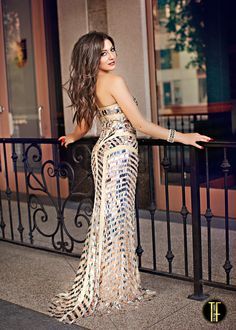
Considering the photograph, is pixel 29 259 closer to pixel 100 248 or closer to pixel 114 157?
pixel 100 248

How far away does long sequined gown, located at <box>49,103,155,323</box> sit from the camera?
3336mm

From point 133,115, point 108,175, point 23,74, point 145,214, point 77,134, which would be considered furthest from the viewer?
point 23,74

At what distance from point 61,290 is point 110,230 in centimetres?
71

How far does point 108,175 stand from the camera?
3.36 m

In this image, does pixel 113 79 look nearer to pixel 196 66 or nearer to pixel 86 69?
pixel 86 69

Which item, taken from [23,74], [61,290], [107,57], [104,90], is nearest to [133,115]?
[104,90]

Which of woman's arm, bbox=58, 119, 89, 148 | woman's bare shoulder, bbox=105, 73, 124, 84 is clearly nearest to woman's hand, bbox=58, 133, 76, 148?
woman's arm, bbox=58, 119, 89, 148

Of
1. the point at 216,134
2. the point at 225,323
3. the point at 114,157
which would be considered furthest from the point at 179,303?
the point at 216,134

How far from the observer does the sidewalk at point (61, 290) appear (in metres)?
3.18

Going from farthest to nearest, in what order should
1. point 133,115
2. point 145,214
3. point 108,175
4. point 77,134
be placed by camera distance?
point 145,214, point 77,134, point 108,175, point 133,115

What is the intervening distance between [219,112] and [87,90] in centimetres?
393

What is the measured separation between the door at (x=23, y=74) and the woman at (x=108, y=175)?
3722 mm

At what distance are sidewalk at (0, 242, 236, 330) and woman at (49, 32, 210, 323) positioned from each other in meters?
0.12

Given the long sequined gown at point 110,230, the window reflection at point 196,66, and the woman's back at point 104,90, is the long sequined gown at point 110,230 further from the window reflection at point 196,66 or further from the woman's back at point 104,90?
the window reflection at point 196,66
